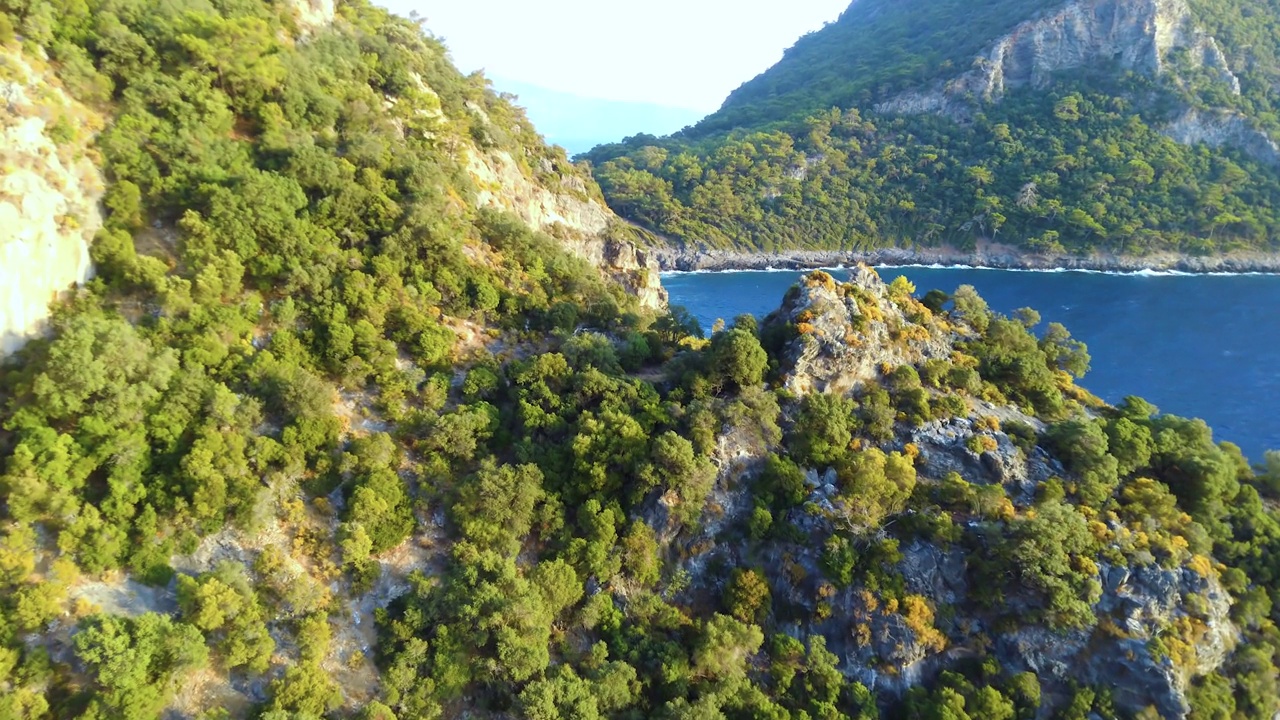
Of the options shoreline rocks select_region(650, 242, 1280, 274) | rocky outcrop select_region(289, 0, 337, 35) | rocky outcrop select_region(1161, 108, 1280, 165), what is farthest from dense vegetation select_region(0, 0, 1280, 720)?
rocky outcrop select_region(1161, 108, 1280, 165)

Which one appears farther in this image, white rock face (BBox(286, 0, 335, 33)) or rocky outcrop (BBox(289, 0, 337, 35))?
white rock face (BBox(286, 0, 335, 33))

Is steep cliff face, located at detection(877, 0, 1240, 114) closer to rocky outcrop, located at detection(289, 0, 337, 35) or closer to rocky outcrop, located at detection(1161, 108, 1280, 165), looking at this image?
rocky outcrop, located at detection(1161, 108, 1280, 165)

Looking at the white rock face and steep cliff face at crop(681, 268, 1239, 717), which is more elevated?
the white rock face

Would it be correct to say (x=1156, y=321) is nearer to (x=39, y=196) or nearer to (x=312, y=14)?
(x=312, y=14)

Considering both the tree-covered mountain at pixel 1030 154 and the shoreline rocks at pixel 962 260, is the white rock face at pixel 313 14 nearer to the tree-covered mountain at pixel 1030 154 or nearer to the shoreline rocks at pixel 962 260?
the shoreline rocks at pixel 962 260

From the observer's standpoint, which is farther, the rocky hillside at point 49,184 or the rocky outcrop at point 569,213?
the rocky outcrop at point 569,213

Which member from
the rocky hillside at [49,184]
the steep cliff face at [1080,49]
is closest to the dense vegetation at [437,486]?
the rocky hillside at [49,184]
